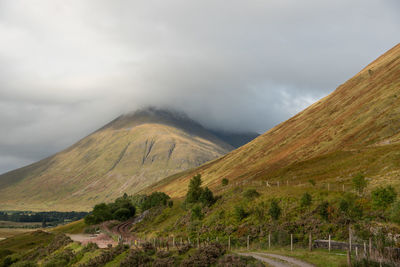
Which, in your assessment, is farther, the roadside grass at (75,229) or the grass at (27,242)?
the roadside grass at (75,229)

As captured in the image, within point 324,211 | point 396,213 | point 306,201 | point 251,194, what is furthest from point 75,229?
point 396,213

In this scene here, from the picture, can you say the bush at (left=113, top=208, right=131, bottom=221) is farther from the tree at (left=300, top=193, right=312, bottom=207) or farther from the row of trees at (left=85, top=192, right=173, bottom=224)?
the tree at (left=300, top=193, right=312, bottom=207)

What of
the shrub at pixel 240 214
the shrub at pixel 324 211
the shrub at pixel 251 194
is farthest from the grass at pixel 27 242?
the shrub at pixel 324 211

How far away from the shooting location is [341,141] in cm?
11906

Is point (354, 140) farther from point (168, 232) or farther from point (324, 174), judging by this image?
point (168, 232)

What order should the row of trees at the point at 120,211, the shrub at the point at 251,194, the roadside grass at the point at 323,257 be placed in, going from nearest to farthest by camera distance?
1. the roadside grass at the point at 323,257
2. the shrub at the point at 251,194
3. the row of trees at the point at 120,211

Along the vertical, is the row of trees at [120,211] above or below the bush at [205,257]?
below

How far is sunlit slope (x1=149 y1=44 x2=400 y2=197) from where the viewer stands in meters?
87.4

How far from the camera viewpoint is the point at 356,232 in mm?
39312

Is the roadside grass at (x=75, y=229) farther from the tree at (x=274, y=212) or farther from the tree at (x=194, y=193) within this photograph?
the tree at (x=274, y=212)

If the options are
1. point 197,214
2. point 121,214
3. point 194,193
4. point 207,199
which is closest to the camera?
point 197,214

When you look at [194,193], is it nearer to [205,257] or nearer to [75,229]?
[205,257]

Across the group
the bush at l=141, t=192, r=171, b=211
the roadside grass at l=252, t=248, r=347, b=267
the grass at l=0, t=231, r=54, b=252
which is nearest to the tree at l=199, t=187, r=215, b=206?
the bush at l=141, t=192, r=171, b=211

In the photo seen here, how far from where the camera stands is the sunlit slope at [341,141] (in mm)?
87375
